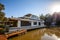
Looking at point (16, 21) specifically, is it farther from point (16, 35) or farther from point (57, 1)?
point (57, 1)

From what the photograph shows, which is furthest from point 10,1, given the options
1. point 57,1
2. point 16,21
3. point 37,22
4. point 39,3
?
point 37,22

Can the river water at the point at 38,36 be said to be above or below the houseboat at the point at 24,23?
below

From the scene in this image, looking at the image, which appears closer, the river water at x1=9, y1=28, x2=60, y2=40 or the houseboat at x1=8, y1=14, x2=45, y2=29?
the river water at x1=9, y1=28, x2=60, y2=40

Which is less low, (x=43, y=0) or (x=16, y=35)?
(x=43, y=0)

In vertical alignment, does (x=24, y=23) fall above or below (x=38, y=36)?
above

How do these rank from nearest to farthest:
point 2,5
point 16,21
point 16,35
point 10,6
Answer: point 2,5 → point 10,6 → point 16,35 → point 16,21

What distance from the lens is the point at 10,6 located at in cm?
886

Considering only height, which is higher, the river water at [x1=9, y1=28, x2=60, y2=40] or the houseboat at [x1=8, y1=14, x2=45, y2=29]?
the houseboat at [x1=8, y1=14, x2=45, y2=29]

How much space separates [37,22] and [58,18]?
7.15 metres

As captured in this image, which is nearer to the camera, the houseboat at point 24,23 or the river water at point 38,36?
the river water at point 38,36

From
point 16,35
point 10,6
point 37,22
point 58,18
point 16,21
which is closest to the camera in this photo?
point 10,6

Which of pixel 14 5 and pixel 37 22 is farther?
pixel 37 22

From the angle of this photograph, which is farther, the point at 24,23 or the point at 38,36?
the point at 24,23

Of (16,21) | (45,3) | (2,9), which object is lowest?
(16,21)
